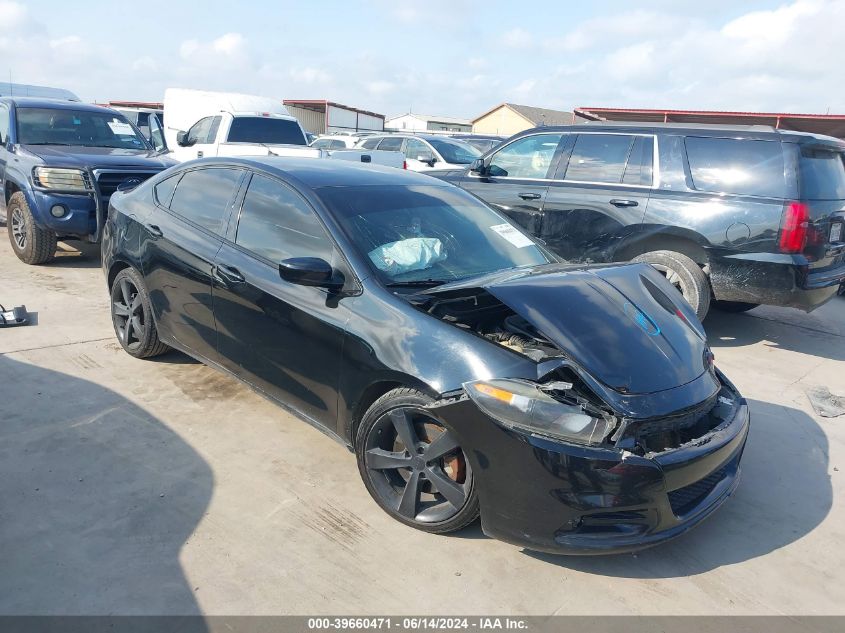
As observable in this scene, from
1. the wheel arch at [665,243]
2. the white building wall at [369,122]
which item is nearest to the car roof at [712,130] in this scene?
the wheel arch at [665,243]

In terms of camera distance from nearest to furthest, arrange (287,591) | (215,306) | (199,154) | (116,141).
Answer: (287,591), (215,306), (116,141), (199,154)

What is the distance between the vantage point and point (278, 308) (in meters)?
3.55

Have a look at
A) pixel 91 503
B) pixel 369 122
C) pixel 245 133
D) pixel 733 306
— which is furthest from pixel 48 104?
pixel 369 122

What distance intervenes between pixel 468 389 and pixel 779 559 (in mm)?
1690

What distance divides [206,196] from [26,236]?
4.71 metres

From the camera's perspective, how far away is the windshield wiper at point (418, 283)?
329 centimetres

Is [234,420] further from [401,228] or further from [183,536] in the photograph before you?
[401,228]

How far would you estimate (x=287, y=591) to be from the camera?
2.70 m

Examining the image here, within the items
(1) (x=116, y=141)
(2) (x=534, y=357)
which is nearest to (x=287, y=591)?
(2) (x=534, y=357)

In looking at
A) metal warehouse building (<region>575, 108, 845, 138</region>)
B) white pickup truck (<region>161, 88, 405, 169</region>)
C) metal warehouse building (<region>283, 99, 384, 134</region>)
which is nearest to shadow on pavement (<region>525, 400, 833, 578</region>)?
white pickup truck (<region>161, 88, 405, 169</region>)

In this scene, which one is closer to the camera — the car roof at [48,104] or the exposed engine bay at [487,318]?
the exposed engine bay at [487,318]

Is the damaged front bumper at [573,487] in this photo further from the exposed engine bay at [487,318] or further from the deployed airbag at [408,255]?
the deployed airbag at [408,255]

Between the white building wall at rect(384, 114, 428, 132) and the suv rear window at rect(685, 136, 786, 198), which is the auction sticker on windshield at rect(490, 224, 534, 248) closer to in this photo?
the suv rear window at rect(685, 136, 786, 198)

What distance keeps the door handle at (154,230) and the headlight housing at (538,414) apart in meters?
2.74
